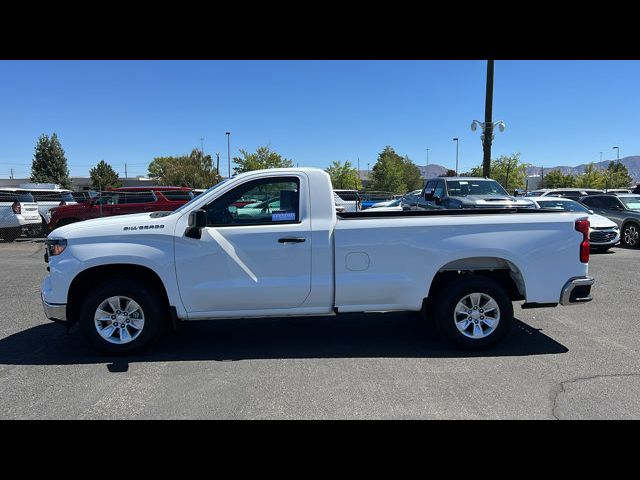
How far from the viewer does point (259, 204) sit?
490 centimetres

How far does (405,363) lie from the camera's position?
4625mm

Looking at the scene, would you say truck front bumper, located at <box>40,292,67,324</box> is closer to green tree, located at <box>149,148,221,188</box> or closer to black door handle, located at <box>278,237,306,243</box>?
black door handle, located at <box>278,237,306,243</box>

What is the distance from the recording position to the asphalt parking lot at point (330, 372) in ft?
12.0

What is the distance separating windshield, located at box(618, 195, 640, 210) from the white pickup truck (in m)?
11.7

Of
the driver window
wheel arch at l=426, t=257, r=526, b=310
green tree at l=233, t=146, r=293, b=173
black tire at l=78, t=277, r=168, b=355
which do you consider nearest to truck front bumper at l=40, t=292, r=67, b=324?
black tire at l=78, t=277, r=168, b=355

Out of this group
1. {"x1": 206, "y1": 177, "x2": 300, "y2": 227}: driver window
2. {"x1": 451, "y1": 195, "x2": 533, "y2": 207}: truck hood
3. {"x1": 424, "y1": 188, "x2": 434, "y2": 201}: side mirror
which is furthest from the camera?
{"x1": 424, "y1": 188, "x2": 434, "y2": 201}: side mirror

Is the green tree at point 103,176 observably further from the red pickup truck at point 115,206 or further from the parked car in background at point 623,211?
the parked car in background at point 623,211

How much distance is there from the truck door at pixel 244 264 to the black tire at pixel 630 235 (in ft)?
42.3

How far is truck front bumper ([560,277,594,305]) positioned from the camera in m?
4.89

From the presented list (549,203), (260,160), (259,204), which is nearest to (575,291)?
(259,204)

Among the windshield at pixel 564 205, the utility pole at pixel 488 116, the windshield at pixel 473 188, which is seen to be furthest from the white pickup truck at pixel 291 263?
the utility pole at pixel 488 116

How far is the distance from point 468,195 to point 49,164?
2214 inches
